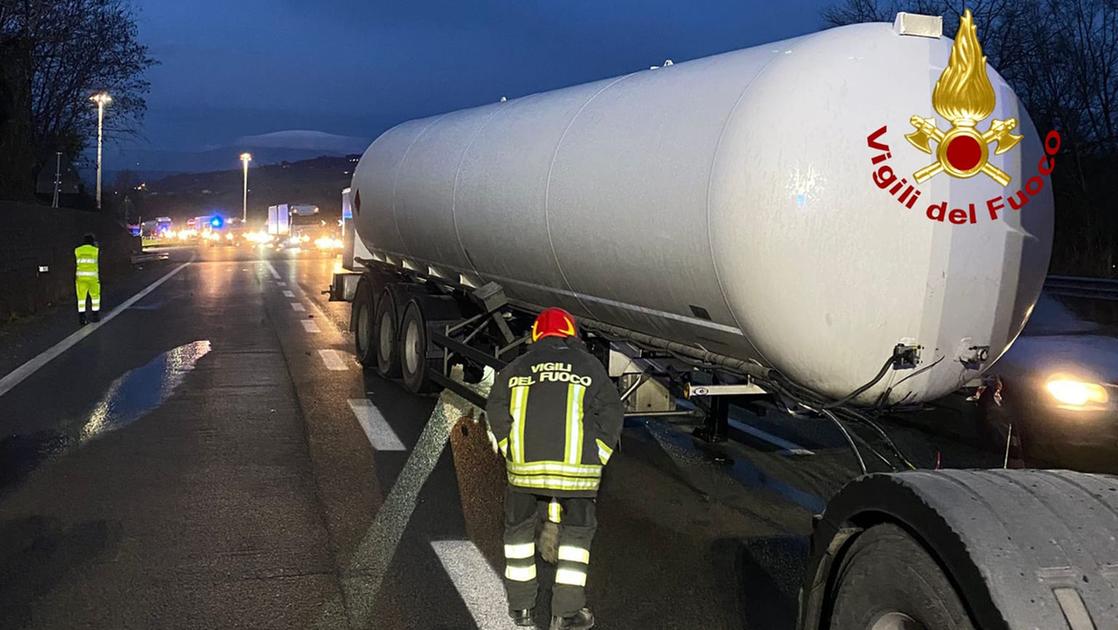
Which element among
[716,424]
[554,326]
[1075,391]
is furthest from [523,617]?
Result: [716,424]

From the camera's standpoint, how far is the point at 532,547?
5.12 m

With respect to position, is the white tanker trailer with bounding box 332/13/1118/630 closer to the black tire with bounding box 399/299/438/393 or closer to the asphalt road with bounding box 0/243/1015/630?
the asphalt road with bounding box 0/243/1015/630

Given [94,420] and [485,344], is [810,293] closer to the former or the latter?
[485,344]

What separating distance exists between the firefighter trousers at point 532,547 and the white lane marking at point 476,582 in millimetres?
161

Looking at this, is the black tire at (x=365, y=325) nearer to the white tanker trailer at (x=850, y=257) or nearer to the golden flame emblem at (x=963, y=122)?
the white tanker trailer at (x=850, y=257)

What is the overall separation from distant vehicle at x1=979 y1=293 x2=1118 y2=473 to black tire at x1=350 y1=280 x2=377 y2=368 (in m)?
8.86

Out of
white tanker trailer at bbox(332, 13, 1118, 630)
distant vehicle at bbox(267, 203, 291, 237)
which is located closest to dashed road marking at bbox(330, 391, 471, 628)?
white tanker trailer at bbox(332, 13, 1118, 630)

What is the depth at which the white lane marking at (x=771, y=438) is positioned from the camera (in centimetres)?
916

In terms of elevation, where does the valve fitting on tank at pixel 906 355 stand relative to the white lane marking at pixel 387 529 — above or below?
above

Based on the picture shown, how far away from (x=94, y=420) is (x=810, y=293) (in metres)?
7.72

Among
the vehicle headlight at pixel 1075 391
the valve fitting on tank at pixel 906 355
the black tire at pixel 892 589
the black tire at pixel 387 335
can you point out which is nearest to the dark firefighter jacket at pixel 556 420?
the valve fitting on tank at pixel 906 355

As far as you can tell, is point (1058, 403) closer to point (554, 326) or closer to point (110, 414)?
point (554, 326)

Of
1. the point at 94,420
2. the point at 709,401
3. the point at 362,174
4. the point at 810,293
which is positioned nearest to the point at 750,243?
the point at 810,293

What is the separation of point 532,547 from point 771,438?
16.5 feet
